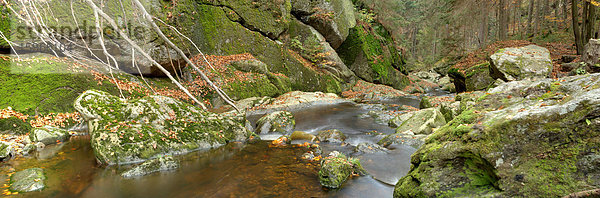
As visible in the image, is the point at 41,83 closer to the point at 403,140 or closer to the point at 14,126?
the point at 14,126

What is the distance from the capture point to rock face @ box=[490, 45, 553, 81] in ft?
34.3

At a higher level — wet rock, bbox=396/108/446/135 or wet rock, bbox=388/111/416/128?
wet rock, bbox=396/108/446/135

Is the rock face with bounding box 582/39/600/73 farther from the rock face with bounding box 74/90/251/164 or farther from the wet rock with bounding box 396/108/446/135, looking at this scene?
the rock face with bounding box 74/90/251/164

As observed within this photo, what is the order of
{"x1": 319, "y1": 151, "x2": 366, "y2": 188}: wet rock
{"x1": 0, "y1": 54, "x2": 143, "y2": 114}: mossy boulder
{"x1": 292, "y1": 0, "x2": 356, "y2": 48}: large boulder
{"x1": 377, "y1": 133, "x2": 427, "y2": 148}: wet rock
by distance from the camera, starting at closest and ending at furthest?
{"x1": 319, "y1": 151, "x2": 366, "y2": 188}: wet rock < {"x1": 377, "y1": 133, "x2": 427, "y2": 148}: wet rock < {"x1": 0, "y1": 54, "x2": 143, "y2": 114}: mossy boulder < {"x1": 292, "y1": 0, "x2": 356, "y2": 48}: large boulder

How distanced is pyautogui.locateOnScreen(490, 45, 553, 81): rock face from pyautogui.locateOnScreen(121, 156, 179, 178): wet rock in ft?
42.0

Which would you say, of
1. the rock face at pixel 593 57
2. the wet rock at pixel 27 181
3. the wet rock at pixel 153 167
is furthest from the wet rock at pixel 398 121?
the wet rock at pixel 27 181

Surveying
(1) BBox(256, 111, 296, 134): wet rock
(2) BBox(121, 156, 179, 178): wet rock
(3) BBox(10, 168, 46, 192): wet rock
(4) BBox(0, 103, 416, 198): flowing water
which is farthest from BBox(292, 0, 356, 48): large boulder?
(3) BBox(10, 168, 46, 192): wet rock

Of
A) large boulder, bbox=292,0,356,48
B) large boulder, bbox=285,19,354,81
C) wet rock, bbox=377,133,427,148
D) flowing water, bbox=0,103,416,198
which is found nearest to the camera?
flowing water, bbox=0,103,416,198

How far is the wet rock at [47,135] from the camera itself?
6.28 m

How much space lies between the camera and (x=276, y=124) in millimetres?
8672

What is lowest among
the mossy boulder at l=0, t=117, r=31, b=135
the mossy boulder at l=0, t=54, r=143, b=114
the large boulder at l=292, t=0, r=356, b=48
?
the mossy boulder at l=0, t=117, r=31, b=135

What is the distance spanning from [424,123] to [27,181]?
910 cm

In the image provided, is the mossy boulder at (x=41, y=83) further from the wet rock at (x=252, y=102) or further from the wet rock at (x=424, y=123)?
the wet rock at (x=424, y=123)

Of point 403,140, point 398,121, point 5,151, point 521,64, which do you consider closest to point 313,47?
point 398,121
